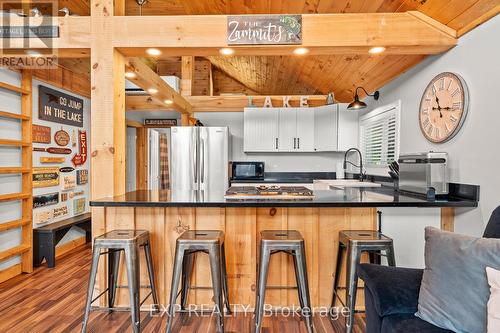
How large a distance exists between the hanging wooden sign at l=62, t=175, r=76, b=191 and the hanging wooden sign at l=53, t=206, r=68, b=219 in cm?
27

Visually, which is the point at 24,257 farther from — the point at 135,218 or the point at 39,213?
the point at 135,218

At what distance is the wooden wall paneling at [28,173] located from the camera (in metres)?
3.23

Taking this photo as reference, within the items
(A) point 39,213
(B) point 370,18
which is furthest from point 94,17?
(A) point 39,213

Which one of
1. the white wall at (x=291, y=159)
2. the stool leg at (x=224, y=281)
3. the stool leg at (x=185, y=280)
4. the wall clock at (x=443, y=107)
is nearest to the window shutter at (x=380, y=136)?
the wall clock at (x=443, y=107)

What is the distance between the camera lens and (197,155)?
4.25 m

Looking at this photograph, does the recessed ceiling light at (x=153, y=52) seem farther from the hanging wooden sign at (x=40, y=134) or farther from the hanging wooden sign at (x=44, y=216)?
the hanging wooden sign at (x=44, y=216)

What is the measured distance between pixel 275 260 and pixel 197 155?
7.84 ft

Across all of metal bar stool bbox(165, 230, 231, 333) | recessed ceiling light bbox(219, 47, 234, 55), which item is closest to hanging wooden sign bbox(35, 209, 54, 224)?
metal bar stool bbox(165, 230, 231, 333)

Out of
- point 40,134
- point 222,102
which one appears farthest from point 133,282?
point 222,102

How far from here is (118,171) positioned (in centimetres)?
239

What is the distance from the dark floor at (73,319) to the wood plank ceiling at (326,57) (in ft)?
8.08

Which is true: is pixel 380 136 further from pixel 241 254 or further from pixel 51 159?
pixel 51 159

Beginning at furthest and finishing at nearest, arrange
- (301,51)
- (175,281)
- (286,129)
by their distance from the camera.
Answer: (286,129)
(301,51)
(175,281)

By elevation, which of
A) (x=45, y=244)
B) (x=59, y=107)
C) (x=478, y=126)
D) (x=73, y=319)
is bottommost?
(x=73, y=319)
